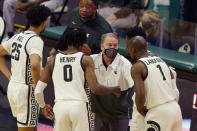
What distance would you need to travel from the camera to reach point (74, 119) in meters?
5.80

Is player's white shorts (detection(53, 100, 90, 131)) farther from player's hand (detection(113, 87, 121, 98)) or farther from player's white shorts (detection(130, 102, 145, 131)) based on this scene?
A: player's white shorts (detection(130, 102, 145, 131))

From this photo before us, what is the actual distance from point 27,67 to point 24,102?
1.35 feet

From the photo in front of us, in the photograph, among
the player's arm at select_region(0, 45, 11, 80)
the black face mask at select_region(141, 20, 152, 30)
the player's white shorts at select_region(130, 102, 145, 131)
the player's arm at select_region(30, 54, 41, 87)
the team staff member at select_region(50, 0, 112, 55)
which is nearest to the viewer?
the player's white shorts at select_region(130, 102, 145, 131)

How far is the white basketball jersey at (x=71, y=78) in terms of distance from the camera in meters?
5.82

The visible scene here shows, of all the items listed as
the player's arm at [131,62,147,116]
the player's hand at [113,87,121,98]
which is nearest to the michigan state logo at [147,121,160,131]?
the player's arm at [131,62,147,116]

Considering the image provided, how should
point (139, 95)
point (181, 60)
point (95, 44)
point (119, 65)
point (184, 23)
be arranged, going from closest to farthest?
point (139, 95), point (119, 65), point (95, 44), point (181, 60), point (184, 23)

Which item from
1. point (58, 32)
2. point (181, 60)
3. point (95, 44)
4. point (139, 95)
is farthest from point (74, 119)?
point (58, 32)

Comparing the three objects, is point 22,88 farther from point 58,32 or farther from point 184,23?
point 184,23

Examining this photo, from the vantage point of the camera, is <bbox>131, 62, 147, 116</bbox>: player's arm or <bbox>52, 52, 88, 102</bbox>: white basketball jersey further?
<bbox>52, 52, 88, 102</bbox>: white basketball jersey

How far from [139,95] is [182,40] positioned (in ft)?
9.73

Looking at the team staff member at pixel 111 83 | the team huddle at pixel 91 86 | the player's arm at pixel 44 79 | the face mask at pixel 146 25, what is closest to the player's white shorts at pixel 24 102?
the team huddle at pixel 91 86

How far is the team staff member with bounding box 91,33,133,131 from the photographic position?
21.1ft

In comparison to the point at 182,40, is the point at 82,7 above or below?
above

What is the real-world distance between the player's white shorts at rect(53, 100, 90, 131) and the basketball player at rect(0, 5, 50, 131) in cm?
73
